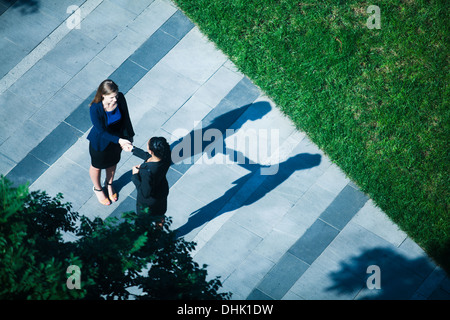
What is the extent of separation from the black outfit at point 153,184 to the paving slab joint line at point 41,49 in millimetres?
3624

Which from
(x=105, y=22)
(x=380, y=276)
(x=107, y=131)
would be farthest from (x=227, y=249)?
(x=105, y=22)

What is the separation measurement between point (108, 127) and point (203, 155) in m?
2.00

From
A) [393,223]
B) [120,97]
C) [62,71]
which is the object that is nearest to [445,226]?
[393,223]

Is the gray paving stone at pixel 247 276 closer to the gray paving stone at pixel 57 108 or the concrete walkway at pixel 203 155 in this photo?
the concrete walkway at pixel 203 155

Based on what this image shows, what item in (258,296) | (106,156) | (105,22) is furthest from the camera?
(105,22)

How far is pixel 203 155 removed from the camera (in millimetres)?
7902

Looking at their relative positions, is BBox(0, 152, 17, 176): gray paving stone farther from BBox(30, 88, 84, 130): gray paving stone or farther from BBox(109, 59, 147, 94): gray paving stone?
BBox(109, 59, 147, 94): gray paving stone

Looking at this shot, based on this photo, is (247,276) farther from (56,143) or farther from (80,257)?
(56,143)

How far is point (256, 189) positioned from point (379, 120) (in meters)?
2.50

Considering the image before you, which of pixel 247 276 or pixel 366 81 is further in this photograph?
pixel 366 81

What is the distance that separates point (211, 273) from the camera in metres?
7.10

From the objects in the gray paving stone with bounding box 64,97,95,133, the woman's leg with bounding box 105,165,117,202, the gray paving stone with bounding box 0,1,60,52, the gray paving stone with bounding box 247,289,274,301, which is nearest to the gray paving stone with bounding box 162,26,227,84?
the gray paving stone with bounding box 64,97,95,133

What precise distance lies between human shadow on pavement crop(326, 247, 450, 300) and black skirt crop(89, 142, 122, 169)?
3.61 metres
